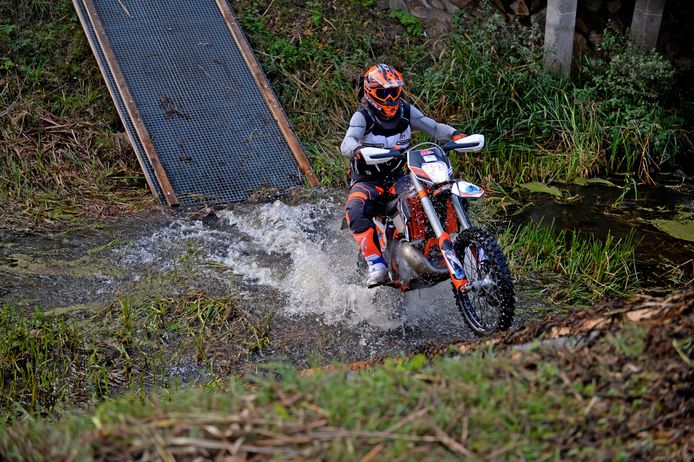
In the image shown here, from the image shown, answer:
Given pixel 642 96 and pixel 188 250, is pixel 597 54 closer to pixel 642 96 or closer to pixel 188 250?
pixel 642 96

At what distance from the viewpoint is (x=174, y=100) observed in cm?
824

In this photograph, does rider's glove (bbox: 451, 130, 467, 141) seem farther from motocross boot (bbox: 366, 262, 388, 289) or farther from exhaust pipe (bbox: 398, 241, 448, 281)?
motocross boot (bbox: 366, 262, 388, 289)

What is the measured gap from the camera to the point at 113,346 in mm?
5305

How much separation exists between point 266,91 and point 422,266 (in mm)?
3925

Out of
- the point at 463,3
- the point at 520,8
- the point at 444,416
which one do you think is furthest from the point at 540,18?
the point at 444,416

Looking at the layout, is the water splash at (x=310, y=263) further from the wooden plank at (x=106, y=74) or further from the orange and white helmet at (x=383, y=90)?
the orange and white helmet at (x=383, y=90)

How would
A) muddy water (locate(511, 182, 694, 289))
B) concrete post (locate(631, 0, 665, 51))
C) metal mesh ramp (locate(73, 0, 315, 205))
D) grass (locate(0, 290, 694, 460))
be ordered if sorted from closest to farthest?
1. grass (locate(0, 290, 694, 460))
2. muddy water (locate(511, 182, 694, 289))
3. metal mesh ramp (locate(73, 0, 315, 205))
4. concrete post (locate(631, 0, 665, 51))

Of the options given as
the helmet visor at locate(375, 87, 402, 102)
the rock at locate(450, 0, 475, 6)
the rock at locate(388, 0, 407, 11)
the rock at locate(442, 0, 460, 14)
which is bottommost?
the rock at locate(388, 0, 407, 11)

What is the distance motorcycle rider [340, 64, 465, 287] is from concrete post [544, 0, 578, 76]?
327 cm

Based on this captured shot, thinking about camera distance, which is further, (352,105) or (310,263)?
(352,105)

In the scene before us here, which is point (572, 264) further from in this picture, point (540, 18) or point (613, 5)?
point (613, 5)

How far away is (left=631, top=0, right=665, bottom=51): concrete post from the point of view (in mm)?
8719

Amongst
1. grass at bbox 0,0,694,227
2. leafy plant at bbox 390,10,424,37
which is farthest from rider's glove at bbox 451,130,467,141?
leafy plant at bbox 390,10,424,37

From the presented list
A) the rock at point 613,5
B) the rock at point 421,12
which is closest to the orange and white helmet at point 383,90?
the rock at point 421,12
